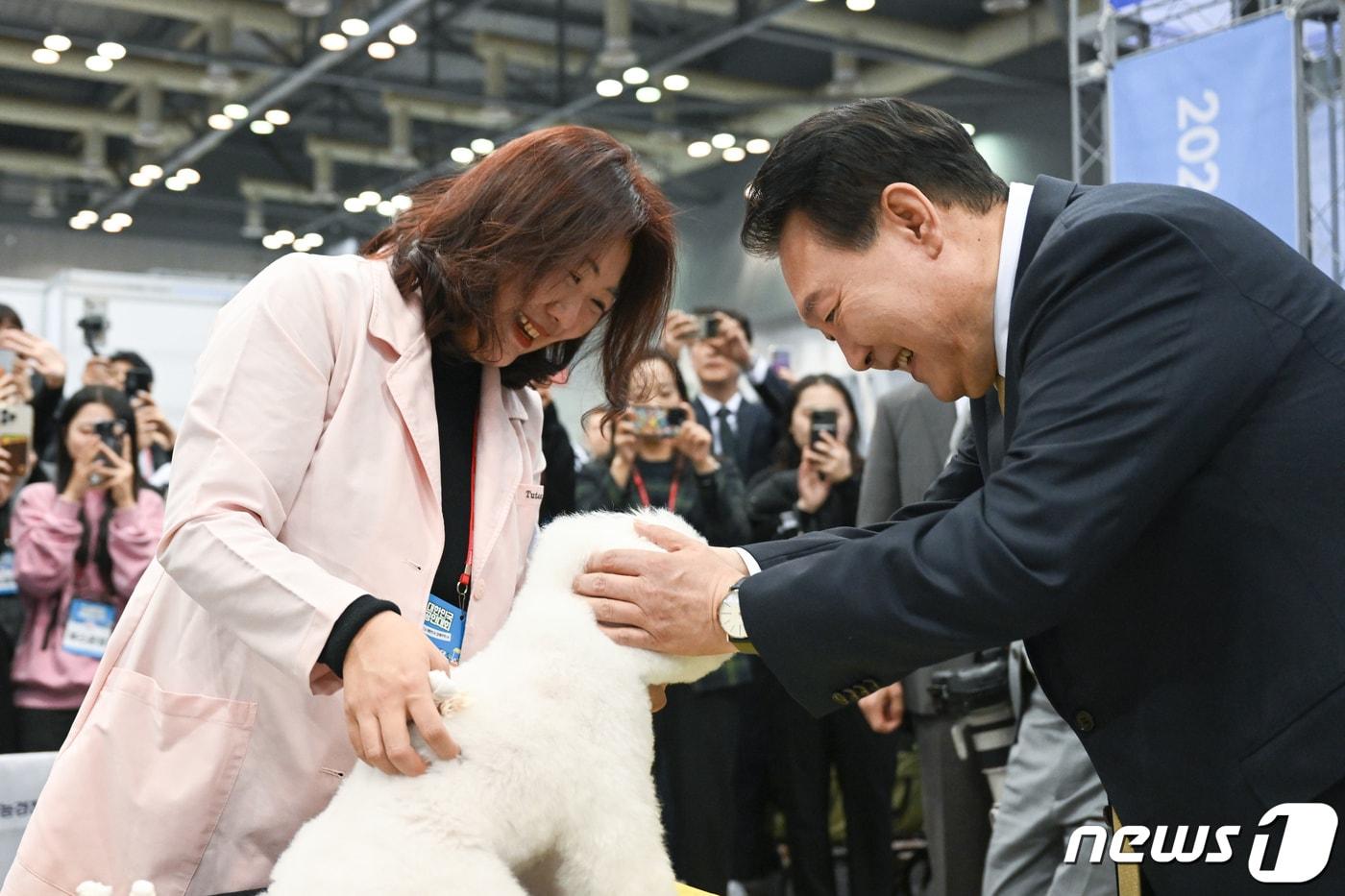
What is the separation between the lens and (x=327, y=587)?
4.32 ft

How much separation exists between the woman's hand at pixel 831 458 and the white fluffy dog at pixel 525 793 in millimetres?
2897

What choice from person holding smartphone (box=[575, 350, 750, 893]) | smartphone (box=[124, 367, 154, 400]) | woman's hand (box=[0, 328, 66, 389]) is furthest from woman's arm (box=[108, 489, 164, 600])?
person holding smartphone (box=[575, 350, 750, 893])

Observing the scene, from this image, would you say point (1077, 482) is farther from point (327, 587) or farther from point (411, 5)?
point (411, 5)

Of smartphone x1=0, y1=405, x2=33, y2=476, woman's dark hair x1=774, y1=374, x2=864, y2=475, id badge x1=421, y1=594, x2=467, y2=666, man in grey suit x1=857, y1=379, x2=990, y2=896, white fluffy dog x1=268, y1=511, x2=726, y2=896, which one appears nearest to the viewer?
white fluffy dog x1=268, y1=511, x2=726, y2=896

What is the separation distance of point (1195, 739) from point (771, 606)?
452 millimetres

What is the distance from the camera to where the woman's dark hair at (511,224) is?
158 centimetres

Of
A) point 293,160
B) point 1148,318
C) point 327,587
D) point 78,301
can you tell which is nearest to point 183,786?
point 327,587

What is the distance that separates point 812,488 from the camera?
4344 mm

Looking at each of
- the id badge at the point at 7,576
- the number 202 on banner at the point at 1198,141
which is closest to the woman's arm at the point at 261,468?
the id badge at the point at 7,576

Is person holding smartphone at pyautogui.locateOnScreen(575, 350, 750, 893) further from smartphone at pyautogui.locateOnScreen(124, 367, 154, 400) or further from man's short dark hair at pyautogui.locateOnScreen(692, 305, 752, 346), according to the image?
smartphone at pyautogui.locateOnScreen(124, 367, 154, 400)

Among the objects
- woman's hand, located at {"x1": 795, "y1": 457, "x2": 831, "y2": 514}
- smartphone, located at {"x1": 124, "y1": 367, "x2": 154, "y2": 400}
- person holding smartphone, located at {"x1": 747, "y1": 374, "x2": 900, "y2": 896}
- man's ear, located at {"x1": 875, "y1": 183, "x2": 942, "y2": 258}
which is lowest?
person holding smartphone, located at {"x1": 747, "y1": 374, "x2": 900, "y2": 896}

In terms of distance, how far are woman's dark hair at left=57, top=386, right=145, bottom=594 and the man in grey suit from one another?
2.42 m

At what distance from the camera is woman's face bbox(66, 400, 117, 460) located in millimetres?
4168

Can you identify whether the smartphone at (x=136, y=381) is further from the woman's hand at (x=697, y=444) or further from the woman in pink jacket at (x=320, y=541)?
the woman in pink jacket at (x=320, y=541)
